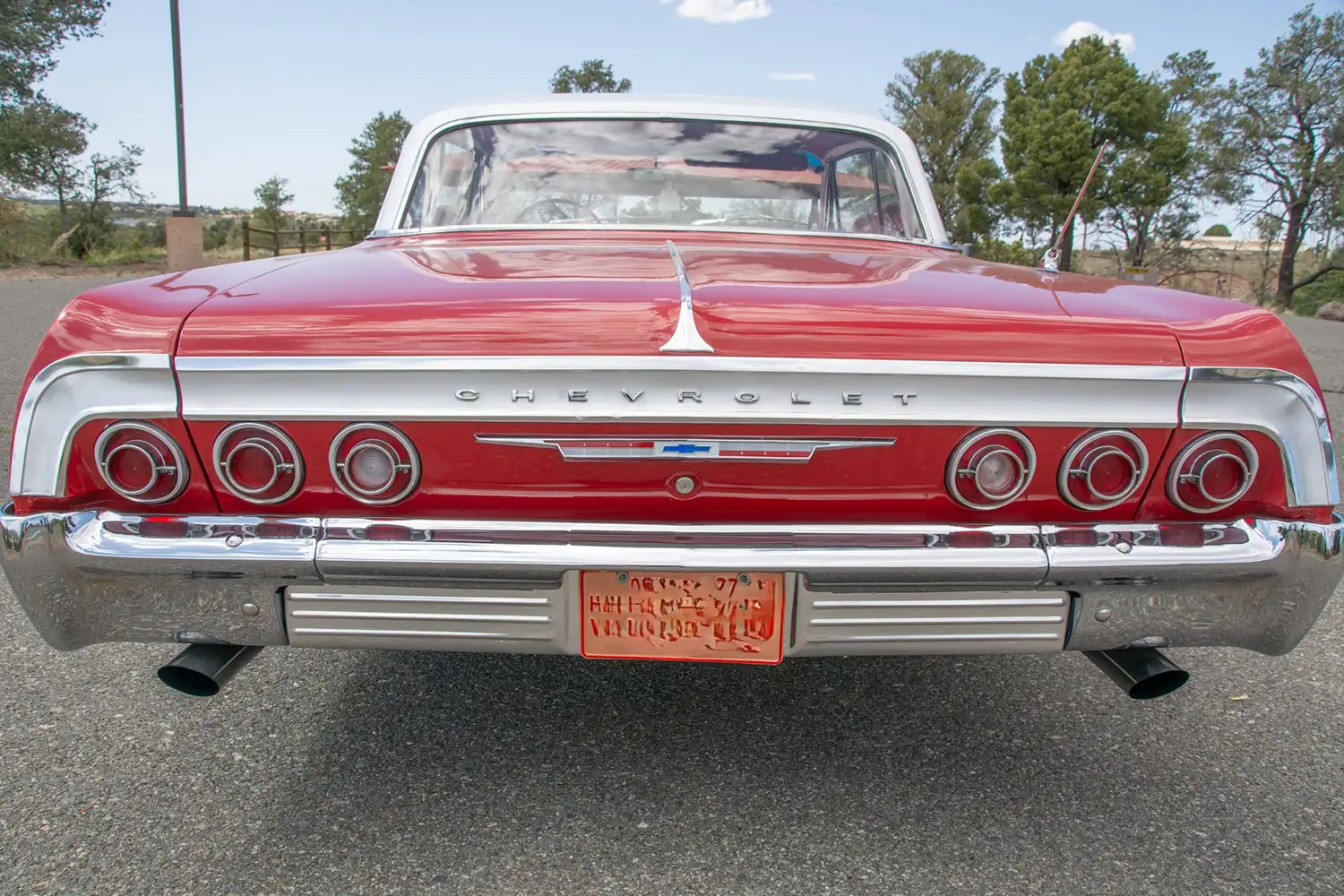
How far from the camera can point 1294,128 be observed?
2842cm

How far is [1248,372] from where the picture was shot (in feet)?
5.97

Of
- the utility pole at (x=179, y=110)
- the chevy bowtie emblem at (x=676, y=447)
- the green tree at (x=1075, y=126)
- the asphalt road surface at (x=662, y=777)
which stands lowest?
the asphalt road surface at (x=662, y=777)

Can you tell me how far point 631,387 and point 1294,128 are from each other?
3354 centimetres

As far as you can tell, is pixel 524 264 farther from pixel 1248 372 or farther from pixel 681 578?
pixel 1248 372

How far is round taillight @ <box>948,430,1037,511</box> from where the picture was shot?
1.83 m

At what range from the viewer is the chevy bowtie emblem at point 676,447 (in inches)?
70.2

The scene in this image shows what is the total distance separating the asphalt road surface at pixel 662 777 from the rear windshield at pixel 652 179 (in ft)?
4.65

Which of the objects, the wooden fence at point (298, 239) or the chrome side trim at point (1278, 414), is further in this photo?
the wooden fence at point (298, 239)

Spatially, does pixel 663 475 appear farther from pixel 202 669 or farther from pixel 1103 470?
pixel 202 669

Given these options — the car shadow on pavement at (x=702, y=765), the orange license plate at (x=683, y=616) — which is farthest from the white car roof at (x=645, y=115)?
the orange license plate at (x=683, y=616)

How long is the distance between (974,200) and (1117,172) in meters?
9.72

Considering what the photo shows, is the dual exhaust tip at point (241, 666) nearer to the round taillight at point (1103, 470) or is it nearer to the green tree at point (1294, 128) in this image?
the round taillight at point (1103, 470)

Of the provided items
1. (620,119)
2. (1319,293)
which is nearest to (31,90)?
(620,119)

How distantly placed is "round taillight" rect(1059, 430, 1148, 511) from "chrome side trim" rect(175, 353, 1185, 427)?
108 millimetres
